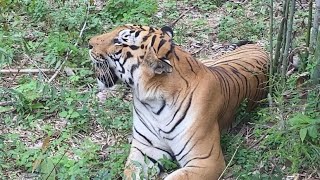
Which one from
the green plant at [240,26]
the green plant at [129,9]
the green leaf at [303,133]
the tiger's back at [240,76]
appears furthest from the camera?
the green plant at [129,9]

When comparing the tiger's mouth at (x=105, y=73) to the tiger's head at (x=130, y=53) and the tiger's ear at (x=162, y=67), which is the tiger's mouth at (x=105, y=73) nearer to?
the tiger's head at (x=130, y=53)

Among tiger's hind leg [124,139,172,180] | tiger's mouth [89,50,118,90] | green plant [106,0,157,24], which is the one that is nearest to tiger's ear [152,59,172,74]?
tiger's mouth [89,50,118,90]

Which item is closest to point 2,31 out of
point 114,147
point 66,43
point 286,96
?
point 66,43

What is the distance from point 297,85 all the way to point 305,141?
56 centimetres

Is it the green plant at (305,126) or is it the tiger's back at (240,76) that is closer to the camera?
the green plant at (305,126)

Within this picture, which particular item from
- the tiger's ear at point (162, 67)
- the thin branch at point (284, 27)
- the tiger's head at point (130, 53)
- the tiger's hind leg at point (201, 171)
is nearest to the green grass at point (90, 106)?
the tiger's hind leg at point (201, 171)

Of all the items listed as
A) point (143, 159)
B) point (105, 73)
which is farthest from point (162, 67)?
point (143, 159)

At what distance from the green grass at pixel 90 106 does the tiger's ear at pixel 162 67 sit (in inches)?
21.8

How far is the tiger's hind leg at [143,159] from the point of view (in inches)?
169

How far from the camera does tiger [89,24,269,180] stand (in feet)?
14.0

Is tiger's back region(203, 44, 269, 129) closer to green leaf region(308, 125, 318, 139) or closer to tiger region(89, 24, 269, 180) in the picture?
tiger region(89, 24, 269, 180)

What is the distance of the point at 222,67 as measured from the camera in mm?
4973

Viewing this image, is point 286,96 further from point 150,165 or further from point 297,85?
point 150,165

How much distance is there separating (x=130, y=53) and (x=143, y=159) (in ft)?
2.14
